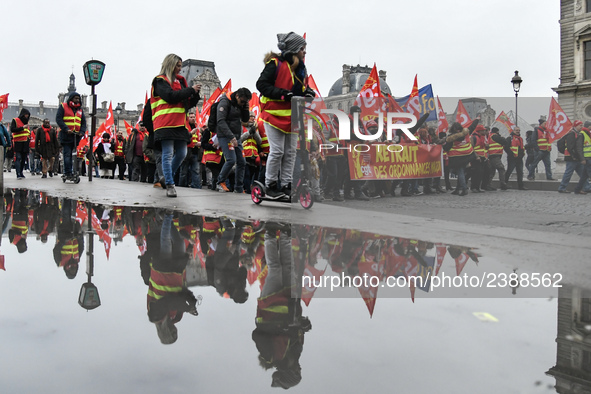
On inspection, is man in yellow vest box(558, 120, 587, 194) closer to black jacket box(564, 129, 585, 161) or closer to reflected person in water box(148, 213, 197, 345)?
black jacket box(564, 129, 585, 161)

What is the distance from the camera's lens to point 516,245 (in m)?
3.58

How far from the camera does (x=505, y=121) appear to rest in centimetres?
413

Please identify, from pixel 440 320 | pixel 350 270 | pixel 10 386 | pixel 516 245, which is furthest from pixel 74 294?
pixel 516 245

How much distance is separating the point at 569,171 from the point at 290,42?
124 inches

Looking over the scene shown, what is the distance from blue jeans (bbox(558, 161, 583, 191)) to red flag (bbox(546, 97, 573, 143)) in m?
0.21

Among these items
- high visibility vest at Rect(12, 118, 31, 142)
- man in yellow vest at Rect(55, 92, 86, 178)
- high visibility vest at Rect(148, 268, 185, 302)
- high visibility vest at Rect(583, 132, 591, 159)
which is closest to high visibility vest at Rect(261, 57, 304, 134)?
high visibility vest at Rect(583, 132, 591, 159)

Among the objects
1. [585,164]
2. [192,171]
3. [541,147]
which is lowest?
[192,171]

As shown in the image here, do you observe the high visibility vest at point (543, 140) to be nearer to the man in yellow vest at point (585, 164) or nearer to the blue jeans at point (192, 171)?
the man in yellow vest at point (585, 164)

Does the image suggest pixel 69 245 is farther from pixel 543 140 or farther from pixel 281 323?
pixel 543 140

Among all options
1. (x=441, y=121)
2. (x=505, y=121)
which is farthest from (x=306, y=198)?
(x=505, y=121)

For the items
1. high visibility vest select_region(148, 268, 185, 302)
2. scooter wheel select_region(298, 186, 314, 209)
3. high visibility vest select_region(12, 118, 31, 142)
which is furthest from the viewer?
high visibility vest select_region(12, 118, 31, 142)

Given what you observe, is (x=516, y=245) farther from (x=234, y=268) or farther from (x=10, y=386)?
(x=10, y=386)

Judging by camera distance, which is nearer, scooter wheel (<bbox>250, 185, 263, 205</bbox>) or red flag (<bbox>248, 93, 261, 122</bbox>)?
scooter wheel (<bbox>250, 185, 263, 205</bbox>)

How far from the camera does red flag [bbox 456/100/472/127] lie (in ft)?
13.6
